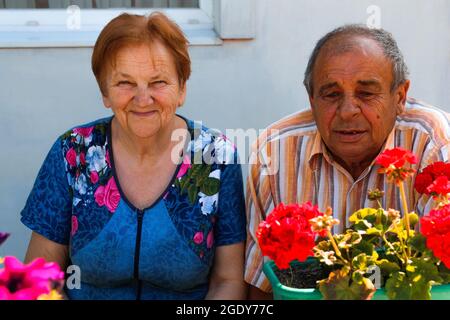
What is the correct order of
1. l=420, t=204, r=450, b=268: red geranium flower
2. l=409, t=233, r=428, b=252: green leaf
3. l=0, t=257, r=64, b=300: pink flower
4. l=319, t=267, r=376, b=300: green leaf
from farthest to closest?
l=409, t=233, r=428, b=252: green leaf, l=319, t=267, r=376, b=300: green leaf, l=420, t=204, r=450, b=268: red geranium flower, l=0, t=257, r=64, b=300: pink flower

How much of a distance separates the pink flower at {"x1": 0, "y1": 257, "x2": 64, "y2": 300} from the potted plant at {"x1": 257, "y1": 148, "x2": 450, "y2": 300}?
1.83 feet

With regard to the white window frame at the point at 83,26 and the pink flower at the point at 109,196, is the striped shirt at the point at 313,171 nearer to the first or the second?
the pink flower at the point at 109,196

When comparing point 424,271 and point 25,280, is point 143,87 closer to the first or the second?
point 424,271

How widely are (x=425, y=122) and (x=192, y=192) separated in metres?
0.84

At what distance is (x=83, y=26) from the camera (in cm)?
347

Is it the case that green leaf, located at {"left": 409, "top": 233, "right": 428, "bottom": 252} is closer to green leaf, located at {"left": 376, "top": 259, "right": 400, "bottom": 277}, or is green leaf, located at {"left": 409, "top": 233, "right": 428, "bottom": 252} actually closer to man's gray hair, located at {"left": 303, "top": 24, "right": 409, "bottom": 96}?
green leaf, located at {"left": 376, "top": 259, "right": 400, "bottom": 277}

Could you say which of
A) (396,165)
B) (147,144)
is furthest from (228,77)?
(396,165)

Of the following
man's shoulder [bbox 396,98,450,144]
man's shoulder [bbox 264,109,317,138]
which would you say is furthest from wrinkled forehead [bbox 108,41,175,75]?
man's shoulder [bbox 396,98,450,144]

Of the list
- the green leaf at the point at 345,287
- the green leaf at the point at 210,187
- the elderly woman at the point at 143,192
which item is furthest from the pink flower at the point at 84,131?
the green leaf at the point at 345,287

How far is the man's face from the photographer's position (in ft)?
8.29

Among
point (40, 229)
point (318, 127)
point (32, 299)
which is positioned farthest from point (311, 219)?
point (40, 229)

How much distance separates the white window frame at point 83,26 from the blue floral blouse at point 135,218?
27.4 inches

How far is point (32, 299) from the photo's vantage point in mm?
1404
